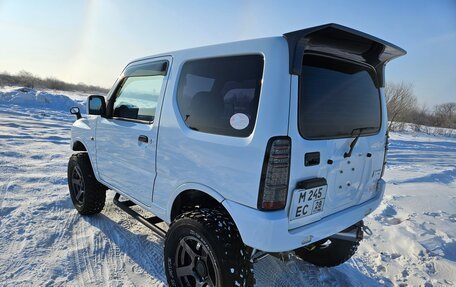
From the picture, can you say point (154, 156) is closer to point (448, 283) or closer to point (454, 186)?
point (448, 283)

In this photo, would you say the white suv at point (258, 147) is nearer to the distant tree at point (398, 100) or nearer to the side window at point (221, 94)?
the side window at point (221, 94)

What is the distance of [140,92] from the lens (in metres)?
3.06

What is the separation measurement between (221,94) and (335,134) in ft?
2.98

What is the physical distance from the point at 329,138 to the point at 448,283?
2218 mm

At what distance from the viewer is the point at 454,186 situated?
21.2 feet

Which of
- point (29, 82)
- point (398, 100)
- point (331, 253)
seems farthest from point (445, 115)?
point (29, 82)

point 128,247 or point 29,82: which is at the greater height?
point 29,82

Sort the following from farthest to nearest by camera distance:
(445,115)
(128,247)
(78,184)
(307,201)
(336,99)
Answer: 1. (445,115)
2. (78,184)
3. (128,247)
4. (336,99)
5. (307,201)

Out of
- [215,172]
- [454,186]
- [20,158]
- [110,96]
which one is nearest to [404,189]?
[454,186]

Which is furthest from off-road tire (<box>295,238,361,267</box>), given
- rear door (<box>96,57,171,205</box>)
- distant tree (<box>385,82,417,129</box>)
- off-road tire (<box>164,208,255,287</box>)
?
distant tree (<box>385,82,417,129</box>)

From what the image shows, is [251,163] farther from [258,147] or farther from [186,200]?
[186,200]

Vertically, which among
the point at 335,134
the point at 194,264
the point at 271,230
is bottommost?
the point at 194,264

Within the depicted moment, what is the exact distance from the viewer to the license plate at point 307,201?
6.07 feet

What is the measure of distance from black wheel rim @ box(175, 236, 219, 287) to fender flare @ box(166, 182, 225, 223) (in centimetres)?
33
